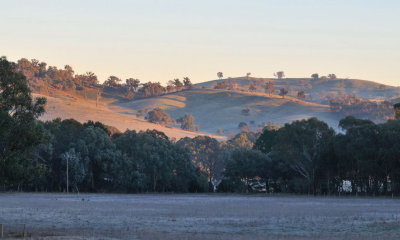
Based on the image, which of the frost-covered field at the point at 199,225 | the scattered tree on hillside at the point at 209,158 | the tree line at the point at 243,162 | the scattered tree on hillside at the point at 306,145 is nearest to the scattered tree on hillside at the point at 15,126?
the frost-covered field at the point at 199,225

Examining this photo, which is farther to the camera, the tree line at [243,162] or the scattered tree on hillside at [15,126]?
the tree line at [243,162]

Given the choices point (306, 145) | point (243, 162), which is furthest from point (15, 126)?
point (243, 162)

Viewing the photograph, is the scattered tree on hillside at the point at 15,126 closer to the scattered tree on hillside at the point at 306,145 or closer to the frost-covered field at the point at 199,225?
the frost-covered field at the point at 199,225

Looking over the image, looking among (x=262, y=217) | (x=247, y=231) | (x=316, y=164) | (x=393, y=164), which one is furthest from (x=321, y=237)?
(x=316, y=164)

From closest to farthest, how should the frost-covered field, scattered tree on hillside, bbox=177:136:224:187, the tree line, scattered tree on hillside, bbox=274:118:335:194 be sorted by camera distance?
the frost-covered field → the tree line → scattered tree on hillside, bbox=274:118:335:194 → scattered tree on hillside, bbox=177:136:224:187

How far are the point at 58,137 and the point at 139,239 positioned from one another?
3616 inches

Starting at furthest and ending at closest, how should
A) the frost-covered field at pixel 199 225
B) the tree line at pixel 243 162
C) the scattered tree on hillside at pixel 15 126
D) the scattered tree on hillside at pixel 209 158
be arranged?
the scattered tree on hillside at pixel 209 158
the tree line at pixel 243 162
the scattered tree on hillside at pixel 15 126
the frost-covered field at pixel 199 225

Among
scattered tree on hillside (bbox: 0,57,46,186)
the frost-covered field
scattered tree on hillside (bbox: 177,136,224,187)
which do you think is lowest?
the frost-covered field

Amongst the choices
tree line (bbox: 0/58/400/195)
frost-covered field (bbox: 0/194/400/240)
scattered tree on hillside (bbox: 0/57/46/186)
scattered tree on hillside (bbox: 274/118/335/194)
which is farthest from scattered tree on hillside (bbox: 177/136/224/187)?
scattered tree on hillside (bbox: 0/57/46/186)

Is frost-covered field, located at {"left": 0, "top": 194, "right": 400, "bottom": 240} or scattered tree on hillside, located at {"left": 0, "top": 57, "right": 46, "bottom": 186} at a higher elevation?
scattered tree on hillside, located at {"left": 0, "top": 57, "right": 46, "bottom": 186}

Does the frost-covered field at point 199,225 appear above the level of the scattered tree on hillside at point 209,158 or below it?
below

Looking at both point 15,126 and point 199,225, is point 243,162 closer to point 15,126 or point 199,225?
point 199,225

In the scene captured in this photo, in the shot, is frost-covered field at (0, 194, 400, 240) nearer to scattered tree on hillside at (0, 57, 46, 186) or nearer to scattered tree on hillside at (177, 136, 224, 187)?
scattered tree on hillside at (0, 57, 46, 186)

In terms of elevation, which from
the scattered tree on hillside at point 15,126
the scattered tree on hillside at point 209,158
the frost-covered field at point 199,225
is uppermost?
the scattered tree on hillside at point 209,158
